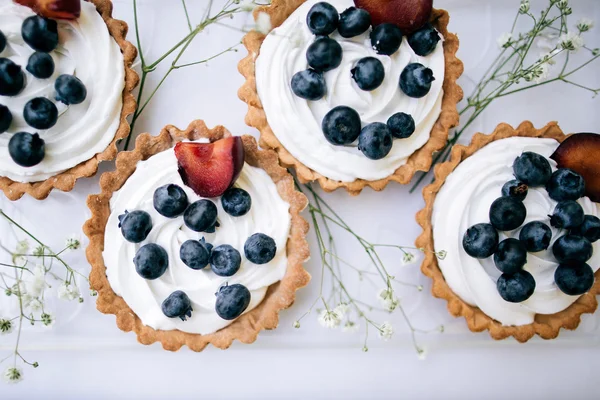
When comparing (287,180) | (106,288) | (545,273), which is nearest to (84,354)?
(106,288)

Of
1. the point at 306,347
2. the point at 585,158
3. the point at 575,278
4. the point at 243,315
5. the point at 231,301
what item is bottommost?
the point at 306,347

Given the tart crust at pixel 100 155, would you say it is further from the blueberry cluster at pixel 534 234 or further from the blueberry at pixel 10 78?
the blueberry cluster at pixel 534 234

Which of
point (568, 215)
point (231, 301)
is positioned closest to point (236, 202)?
point (231, 301)

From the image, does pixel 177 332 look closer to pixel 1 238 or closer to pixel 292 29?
pixel 1 238

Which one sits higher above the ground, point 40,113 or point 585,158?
point 585,158

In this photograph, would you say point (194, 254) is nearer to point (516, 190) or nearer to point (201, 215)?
point (201, 215)

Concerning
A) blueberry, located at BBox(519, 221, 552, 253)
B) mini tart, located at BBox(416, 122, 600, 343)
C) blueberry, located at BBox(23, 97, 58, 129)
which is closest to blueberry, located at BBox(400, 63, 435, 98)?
mini tart, located at BBox(416, 122, 600, 343)

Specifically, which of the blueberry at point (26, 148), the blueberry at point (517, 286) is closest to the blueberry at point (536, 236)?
the blueberry at point (517, 286)
